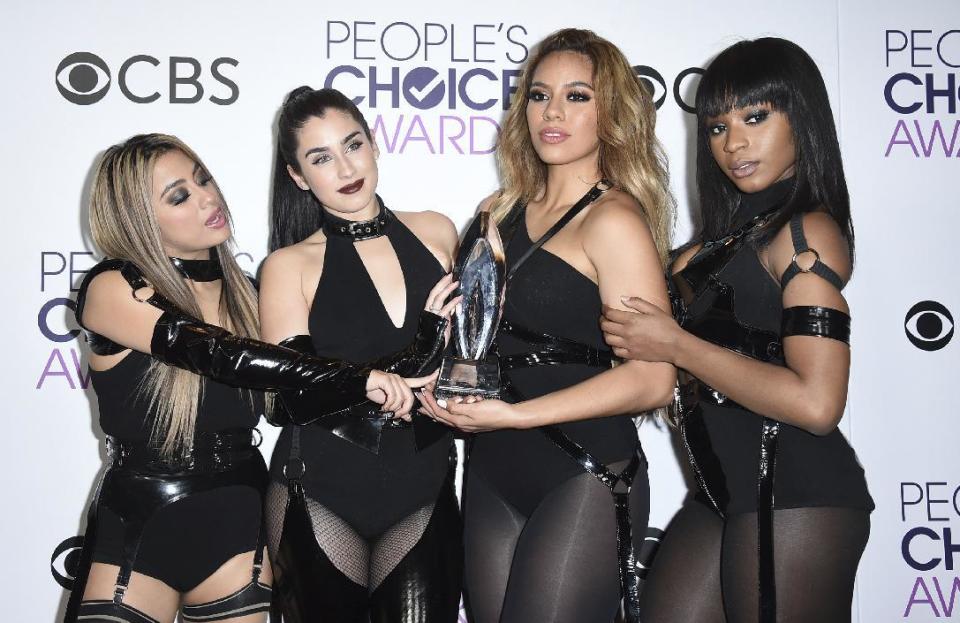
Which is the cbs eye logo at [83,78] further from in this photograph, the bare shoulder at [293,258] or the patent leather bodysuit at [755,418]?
the patent leather bodysuit at [755,418]

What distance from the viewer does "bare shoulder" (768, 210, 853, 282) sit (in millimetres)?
2199

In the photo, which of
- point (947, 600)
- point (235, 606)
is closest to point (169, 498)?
point (235, 606)

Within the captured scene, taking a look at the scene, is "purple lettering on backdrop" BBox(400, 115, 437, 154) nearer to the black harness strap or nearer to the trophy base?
the black harness strap

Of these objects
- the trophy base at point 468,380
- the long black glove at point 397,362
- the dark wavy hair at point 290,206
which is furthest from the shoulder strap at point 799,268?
the dark wavy hair at point 290,206

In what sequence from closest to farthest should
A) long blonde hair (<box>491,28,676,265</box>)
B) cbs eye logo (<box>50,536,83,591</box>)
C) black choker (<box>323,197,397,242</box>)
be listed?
long blonde hair (<box>491,28,676,265</box>), black choker (<box>323,197,397,242</box>), cbs eye logo (<box>50,536,83,591</box>)

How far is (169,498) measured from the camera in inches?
103

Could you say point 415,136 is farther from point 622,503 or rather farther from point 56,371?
point 622,503

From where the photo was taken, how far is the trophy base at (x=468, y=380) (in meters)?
2.35

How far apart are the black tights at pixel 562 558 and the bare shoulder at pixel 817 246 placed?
671 millimetres

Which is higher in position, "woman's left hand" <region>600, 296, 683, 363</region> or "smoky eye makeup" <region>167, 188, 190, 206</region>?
"smoky eye makeup" <region>167, 188, 190, 206</region>

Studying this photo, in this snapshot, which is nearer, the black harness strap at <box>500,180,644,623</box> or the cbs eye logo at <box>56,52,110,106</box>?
the black harness strap at <box>500,180,644,623</box>

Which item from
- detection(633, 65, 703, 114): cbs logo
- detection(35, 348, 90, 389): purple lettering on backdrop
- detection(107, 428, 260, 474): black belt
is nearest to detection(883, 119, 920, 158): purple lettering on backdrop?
detection(633, 65, 703, 114): cbs logo

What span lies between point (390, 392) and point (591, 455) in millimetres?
554

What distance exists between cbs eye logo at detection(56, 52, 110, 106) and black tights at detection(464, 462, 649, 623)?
2353 millimetres
